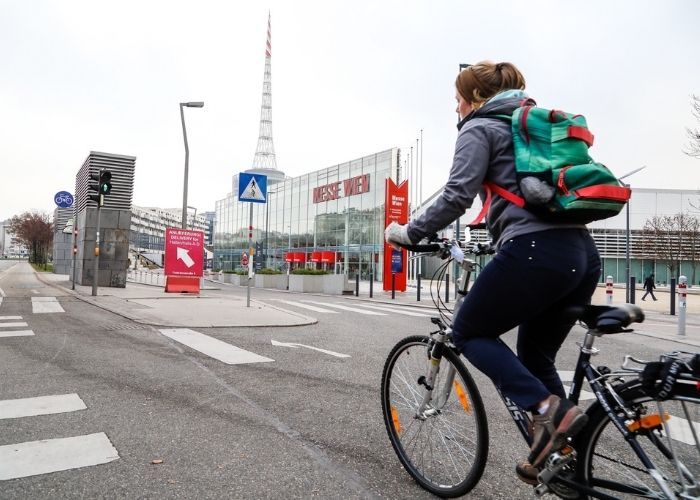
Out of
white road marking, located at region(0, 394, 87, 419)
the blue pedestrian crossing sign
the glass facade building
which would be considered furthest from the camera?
the glass facade building

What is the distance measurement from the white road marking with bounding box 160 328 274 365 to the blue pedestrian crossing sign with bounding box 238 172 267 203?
4.42 m

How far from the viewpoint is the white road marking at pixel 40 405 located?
143 inches

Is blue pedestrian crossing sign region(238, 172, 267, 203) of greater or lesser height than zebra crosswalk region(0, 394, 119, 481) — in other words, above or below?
above

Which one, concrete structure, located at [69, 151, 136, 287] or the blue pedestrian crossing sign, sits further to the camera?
concrete structure, located at [69, 151, 136, 287]

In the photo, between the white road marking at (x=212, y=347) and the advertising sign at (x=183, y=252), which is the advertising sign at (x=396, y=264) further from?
the white road marking at (x=212, y=347)

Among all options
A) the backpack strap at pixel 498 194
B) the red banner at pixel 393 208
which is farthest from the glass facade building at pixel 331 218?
the backpack strap at pixel 498 194

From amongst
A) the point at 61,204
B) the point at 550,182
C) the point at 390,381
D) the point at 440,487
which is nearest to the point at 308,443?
the point at 390,381

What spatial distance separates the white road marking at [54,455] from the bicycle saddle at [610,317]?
2.49 meters

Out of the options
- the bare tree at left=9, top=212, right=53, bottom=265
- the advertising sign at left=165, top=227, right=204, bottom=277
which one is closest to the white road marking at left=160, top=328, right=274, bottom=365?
the advertising sign at left=165, top=227, right=204, bottom=277

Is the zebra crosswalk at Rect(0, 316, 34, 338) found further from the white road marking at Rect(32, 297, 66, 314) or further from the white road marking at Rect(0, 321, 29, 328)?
the white road marking at Rect(32, 297, 66, 314)

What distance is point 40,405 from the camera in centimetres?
382

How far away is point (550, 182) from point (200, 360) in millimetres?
4584

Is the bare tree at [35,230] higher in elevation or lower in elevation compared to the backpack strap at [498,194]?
higher

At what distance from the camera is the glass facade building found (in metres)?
42.0
